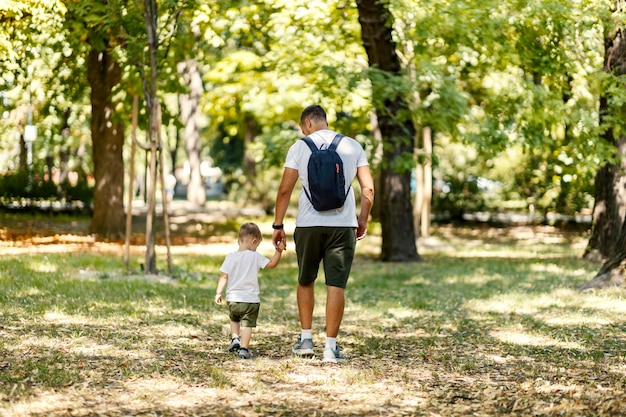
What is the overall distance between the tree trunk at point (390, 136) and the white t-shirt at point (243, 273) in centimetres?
870

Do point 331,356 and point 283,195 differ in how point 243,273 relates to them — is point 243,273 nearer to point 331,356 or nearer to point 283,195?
point 283,195

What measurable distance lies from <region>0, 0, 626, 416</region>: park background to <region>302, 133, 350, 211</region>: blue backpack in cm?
127

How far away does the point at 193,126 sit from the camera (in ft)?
132

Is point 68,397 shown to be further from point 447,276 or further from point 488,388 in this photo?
point 447,276

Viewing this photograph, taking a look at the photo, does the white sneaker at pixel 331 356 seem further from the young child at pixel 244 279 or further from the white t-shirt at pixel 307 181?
the white t-shirt at pixel 307 181

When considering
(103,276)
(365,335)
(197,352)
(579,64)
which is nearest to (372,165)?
(579,64)

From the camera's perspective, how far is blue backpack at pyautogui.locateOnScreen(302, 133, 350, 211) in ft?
23.1

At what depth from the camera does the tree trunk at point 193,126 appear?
38.4 meters

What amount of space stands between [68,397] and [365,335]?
3.91 metres

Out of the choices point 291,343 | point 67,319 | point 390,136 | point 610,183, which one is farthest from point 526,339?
point 610,183

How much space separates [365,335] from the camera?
919 centimetres

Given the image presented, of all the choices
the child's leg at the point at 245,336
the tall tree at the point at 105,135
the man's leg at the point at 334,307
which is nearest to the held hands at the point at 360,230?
the man's leg at the point at 334,307

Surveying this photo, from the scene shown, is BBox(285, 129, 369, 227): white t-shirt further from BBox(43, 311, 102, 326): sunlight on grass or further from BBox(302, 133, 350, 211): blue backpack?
BBox(43, 311, 102, 326): sunlight on grass

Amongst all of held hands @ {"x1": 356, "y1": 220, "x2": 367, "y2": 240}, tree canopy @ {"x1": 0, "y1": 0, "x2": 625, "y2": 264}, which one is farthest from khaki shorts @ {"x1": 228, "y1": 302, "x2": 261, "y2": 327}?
tree canopy @ {"x1": 0, "y1": 0, "x2": 625, "y2": 264}
